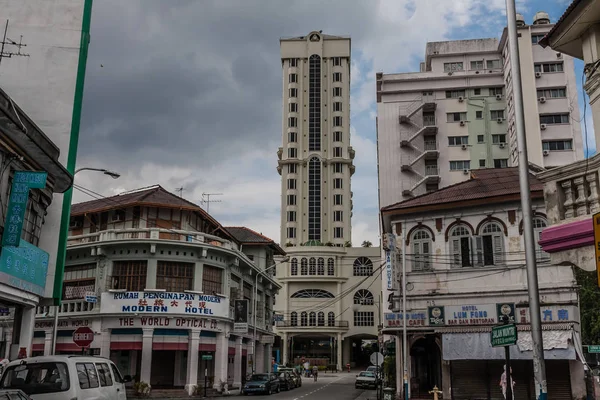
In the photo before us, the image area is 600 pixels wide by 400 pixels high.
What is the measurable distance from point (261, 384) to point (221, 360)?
331 centimetres

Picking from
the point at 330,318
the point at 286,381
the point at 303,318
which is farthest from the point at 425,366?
the point at 303,318

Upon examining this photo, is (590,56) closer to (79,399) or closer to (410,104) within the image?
(79,399)

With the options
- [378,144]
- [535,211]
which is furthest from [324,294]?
[535,211]

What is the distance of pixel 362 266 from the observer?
283 ft

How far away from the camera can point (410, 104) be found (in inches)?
2783

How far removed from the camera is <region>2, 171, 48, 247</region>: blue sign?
1650 cm

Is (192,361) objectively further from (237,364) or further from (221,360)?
(237,364)

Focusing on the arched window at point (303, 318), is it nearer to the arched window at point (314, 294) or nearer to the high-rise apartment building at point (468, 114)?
the arched window at point (314, 294)

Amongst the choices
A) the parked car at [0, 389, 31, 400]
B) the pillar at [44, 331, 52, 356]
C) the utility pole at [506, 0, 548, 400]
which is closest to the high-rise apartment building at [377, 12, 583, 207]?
the pillar at [44, 331, 52, 356]

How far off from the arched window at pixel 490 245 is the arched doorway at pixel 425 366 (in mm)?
5335

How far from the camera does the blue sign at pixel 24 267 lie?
59.3ft

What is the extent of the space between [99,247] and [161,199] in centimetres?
562

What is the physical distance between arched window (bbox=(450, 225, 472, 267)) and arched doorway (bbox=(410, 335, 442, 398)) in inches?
182

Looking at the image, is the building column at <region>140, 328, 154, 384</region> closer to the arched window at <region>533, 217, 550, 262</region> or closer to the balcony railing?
the arched window at <region>533, 217, 550, 262</region>
